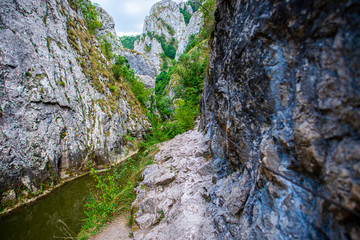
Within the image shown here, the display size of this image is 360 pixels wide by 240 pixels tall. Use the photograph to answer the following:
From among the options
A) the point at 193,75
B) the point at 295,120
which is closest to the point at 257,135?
the point at 295,120

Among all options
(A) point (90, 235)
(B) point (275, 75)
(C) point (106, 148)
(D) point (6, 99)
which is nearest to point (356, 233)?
(B) point (275, 75)

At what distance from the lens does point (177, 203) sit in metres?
3.81

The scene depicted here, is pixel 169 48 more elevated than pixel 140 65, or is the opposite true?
pixel 169 48

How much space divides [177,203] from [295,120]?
3.36 metres

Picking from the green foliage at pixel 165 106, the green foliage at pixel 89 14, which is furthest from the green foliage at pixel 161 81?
the green foliage at pixel 89 14

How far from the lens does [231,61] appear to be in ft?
9.71

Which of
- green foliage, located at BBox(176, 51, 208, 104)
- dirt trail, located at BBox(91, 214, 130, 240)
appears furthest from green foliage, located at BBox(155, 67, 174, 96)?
dirt trail, located at BBox(91, 214, 130, 240)

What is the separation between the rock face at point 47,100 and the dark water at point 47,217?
1214mm

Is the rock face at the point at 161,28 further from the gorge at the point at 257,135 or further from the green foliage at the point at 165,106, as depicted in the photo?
the gorge at the point at 257,135

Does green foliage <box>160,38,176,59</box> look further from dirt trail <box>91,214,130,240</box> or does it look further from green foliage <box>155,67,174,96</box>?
dirt trail <box>91,214,130,240</box>

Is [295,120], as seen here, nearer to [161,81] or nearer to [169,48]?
[161,81]

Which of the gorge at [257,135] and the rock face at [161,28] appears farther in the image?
the rock face at [161,28]

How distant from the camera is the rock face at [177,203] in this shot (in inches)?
112

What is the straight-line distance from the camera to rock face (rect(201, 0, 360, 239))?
1007 millimetres
